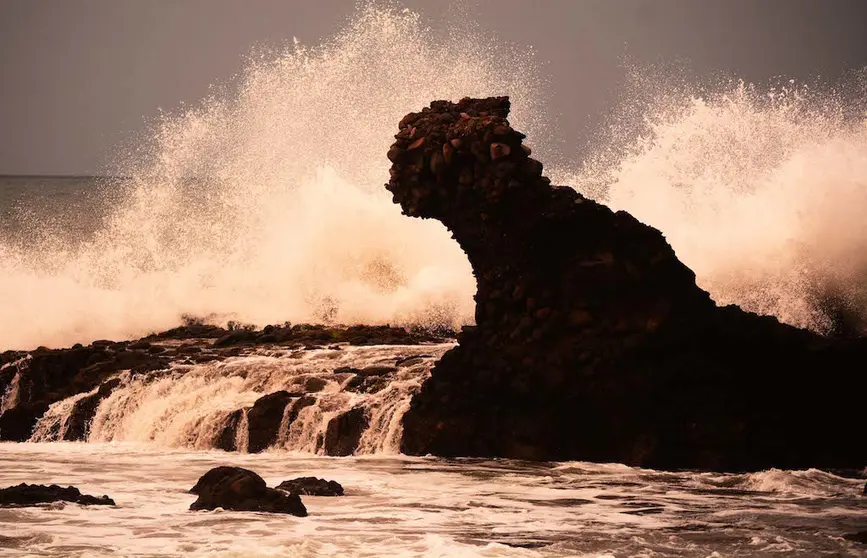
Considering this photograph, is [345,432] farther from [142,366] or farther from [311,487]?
[142,366]

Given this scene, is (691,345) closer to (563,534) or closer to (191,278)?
(563,534)

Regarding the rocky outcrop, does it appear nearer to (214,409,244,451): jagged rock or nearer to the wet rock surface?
the wet rock surface

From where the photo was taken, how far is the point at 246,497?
54.2 ft

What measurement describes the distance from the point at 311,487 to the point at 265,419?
18.2 ft

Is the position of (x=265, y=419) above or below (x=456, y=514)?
above

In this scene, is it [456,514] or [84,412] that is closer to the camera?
[456,514]

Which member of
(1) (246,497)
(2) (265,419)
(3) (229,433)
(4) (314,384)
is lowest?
(1) (246,497)

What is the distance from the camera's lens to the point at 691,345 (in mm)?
20938

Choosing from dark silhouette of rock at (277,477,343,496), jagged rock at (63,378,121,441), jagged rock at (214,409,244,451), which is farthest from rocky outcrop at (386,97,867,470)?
jagged rock at (63,378,121,441)

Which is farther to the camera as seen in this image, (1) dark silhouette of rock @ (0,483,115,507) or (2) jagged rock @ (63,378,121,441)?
(2) jagged rock @ (63,378,121,441)

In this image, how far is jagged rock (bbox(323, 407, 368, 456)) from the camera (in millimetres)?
22648

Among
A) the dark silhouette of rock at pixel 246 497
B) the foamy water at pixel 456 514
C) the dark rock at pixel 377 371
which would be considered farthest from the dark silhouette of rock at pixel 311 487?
the dark rock at pixel 377 371

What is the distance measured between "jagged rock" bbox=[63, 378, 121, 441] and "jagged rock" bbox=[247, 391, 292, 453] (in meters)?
Result: 3.64

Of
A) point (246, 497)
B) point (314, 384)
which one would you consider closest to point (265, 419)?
point (314, 384)
